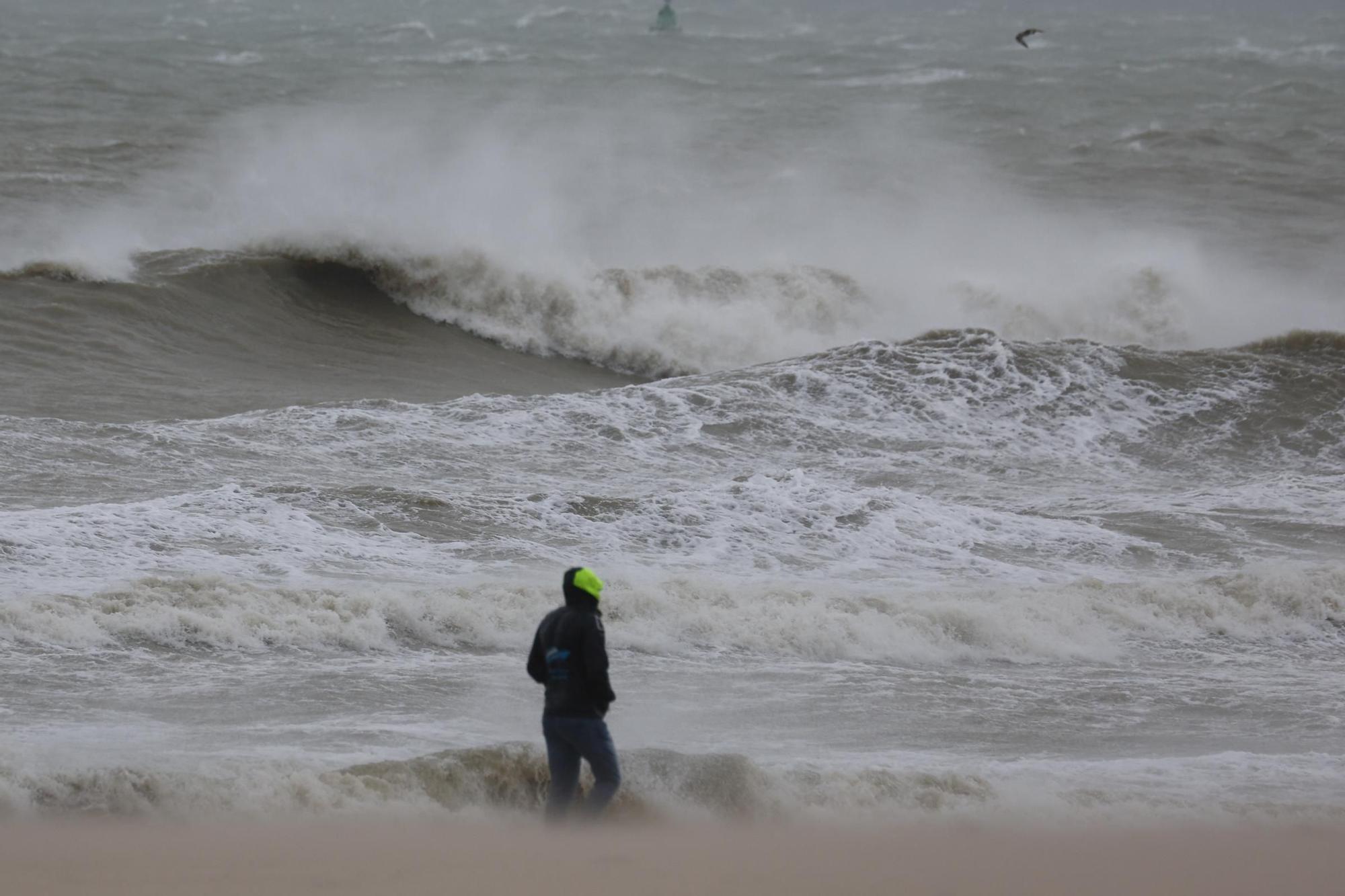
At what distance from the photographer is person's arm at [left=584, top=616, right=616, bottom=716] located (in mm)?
5332

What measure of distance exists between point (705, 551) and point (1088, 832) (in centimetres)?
494

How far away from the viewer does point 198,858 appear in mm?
4934

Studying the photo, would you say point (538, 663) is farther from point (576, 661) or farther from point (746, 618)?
point (746, 618)

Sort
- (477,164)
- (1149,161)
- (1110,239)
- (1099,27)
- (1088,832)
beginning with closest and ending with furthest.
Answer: (1088,832) < (1110,239) < (477,164) < (1149,161) < (1099,27)

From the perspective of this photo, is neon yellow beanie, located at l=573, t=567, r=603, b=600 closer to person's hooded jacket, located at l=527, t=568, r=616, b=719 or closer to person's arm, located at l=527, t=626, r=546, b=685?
person's hooded jacket, located at l=527, t=568, r=616, b=719

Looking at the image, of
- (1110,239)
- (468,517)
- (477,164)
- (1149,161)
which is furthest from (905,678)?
(1149,161)

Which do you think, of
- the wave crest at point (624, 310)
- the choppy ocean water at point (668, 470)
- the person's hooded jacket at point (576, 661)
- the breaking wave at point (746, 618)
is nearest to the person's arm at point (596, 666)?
the person's hooded jacket at point (576, 661)

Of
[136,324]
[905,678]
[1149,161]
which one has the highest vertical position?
[1149,161]

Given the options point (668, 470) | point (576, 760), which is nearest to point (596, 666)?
point (576, 760)

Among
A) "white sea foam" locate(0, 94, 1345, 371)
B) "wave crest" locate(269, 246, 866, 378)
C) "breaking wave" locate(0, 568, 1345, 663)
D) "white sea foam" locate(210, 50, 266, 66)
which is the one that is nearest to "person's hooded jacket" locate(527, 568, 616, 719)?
"breaking wave" locate(0, 568, 1345, 663)

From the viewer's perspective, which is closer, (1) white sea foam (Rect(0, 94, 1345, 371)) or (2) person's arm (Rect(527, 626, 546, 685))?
(2) person's arm (Rect(527, 626, 546, 685))

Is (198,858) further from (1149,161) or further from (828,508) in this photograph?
(1149,161)

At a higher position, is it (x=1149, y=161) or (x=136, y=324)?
(x=1149, y=161)

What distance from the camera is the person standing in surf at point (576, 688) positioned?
5.35 metres
